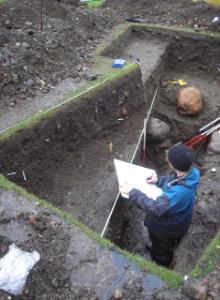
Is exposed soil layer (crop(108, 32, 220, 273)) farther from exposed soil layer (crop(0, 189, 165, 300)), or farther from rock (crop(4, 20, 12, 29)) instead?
rock (crop(4, 20, 12, 29))

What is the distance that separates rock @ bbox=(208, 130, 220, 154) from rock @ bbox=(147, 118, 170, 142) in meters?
1.01

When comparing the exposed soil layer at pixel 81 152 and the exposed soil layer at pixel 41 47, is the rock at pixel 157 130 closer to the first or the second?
the exposed soil layer at pixel 81 152

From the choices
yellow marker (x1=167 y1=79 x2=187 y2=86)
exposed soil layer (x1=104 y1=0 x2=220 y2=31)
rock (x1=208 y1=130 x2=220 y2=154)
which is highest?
exposed soil layer (x1=104 y1=0 x2=220 y2=31)

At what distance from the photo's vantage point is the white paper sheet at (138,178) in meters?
4.43

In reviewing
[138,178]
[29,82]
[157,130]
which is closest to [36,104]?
[29,82]

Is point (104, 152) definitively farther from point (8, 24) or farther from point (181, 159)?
point (8, 24)

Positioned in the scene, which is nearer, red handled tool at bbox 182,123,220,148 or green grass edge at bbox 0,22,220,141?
green grass edge at bbox 0,22,220,141

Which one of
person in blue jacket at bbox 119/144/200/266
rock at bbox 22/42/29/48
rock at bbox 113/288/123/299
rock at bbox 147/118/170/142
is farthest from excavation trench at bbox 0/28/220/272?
rock at bbox 22/42/29/48

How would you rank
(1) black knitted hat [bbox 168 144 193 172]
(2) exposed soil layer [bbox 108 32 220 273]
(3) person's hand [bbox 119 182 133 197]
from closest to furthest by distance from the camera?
(1) black knitted hat [bbox 168 144 193 172] → (3) person's hand [bbox 119 182 133 197] → (2) exposed soil layer [bbox 108 32 220 273]

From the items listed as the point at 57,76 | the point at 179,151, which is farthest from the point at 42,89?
the point at 179,151

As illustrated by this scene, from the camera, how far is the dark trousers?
15.9 ft

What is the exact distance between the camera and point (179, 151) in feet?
12.5

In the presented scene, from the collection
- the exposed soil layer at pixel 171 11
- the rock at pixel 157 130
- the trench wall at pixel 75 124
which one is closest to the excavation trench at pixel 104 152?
the trench wall at pixel 75 124

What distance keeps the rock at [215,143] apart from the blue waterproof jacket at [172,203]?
A: 2.65m
